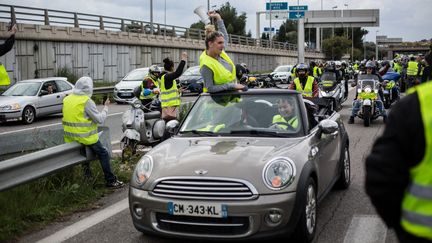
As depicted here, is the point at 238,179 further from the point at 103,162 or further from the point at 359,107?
the point at 359,107

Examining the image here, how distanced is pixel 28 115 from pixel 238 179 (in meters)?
14.8

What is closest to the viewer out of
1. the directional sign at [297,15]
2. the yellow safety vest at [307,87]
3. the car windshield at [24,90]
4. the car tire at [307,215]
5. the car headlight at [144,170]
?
the car tire at [307,215]

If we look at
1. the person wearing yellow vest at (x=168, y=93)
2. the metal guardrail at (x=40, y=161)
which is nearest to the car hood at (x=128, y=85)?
the person wearing yellow vest at (x=168, y=93)

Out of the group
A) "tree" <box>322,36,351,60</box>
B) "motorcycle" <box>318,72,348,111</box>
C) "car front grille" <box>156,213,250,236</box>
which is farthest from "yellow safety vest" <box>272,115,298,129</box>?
"tree" <box>322,36,351,60</box>

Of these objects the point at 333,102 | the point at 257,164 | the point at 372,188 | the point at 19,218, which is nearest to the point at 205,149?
the point at 257,164

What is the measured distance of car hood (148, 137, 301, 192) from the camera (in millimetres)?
4738

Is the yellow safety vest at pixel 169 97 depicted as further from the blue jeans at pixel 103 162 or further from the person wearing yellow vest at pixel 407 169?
the person wearing yellow vest at pixel 407 169

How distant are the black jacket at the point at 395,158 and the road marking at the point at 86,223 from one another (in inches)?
148

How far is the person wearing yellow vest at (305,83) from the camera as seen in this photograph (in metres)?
11.4

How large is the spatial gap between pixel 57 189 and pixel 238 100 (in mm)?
2467

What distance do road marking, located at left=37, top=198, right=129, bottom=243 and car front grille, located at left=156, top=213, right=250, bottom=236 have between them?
53.2 inches

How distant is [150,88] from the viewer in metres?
10.9

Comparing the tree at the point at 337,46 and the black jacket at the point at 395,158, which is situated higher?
the tree at the point at 337,46

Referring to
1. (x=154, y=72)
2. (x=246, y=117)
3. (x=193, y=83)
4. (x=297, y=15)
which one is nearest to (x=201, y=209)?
(x=246, y=117)
